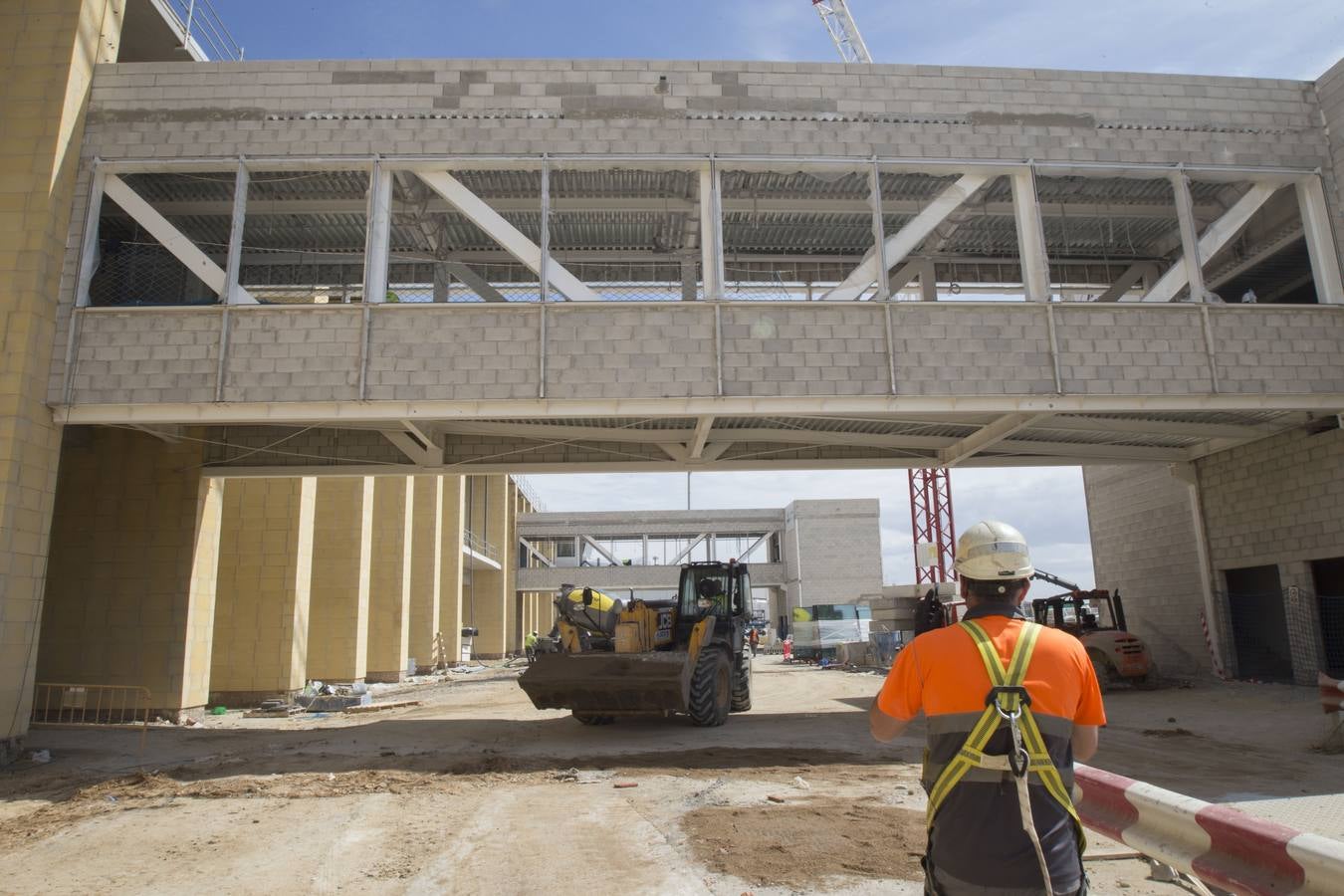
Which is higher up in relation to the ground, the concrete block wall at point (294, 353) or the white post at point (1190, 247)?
the white post at point (1190, 247)

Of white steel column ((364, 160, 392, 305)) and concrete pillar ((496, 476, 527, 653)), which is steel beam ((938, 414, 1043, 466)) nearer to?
white steel column ((364, 160, 392, 305))

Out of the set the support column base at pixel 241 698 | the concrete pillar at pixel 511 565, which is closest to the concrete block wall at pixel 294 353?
the support column base at pixel 241 698

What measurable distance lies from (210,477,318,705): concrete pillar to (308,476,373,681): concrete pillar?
7.26 feet

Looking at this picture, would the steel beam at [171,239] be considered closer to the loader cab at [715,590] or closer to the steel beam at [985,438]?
the loader cab at [715,590]

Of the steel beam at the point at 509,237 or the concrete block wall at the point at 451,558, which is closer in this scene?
the steel beam at the point at 509,237

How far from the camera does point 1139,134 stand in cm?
1334

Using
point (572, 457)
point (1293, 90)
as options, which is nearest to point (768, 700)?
point (572, 457)

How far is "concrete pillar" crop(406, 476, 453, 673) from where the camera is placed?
2895 centimetres

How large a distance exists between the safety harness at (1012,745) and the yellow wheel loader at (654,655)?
9140 mm

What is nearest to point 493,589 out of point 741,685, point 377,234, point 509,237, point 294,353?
point 741,685

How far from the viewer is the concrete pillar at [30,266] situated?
1096 cm

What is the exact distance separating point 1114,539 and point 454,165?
19.0 metres

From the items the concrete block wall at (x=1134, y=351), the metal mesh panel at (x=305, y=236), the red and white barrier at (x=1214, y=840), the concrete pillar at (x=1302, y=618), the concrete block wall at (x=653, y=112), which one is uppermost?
the concrete block wall at (x=653, y=112)

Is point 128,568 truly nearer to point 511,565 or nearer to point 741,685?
point 741,685
